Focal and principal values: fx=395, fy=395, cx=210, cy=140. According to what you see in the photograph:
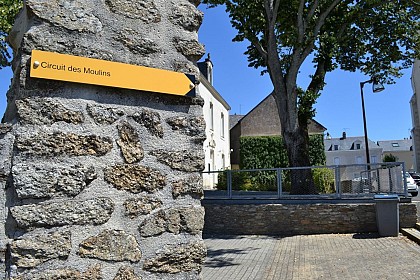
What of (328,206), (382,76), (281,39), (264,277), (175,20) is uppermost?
(281,39)

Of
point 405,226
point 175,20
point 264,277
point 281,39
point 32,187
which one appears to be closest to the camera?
point 32,187

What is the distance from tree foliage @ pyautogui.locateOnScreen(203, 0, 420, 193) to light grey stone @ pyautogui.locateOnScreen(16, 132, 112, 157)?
11538mm

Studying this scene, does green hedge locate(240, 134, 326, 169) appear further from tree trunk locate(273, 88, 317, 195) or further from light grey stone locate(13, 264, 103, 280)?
light grey stone locate(13, 264, 103, 280)

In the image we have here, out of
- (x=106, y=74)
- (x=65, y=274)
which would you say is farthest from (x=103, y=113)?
(x=65, y=274)

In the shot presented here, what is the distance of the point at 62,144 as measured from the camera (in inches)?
94.0

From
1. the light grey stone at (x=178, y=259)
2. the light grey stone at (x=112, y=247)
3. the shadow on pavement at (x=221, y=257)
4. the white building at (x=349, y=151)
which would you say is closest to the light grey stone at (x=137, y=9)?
the light grey stone at (x=112, y=247)

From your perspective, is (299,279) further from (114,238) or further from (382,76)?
(382,76)

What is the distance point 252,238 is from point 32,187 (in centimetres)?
1018

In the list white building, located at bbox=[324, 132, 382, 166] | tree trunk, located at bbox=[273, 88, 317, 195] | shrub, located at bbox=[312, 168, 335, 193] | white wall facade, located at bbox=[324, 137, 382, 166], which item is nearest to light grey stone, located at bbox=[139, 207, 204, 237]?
shrub, located at bbox=[312, 168, 335, 193]

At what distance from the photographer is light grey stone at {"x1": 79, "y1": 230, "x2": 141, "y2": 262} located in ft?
7.86

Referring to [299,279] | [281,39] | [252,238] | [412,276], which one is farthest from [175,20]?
[281,39]

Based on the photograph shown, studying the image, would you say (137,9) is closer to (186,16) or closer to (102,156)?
(186,16)

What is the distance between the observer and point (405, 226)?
36.7 feet

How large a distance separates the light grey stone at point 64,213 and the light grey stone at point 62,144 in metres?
0.30
